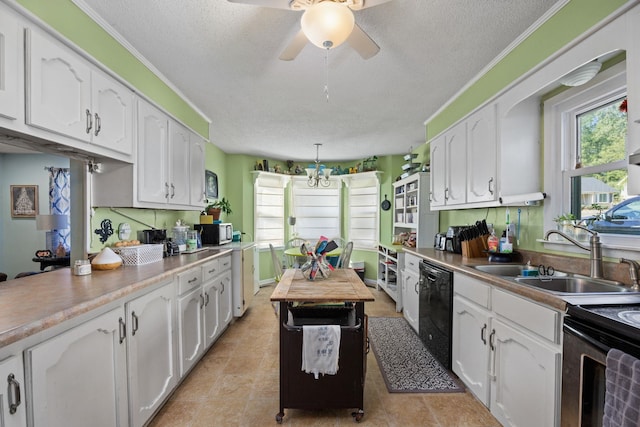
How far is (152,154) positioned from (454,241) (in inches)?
114

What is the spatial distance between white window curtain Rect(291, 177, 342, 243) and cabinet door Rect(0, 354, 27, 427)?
495 cm

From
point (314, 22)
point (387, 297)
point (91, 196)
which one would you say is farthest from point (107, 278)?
point (387, 297)

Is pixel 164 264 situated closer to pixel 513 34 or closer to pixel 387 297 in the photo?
pixel 513 34

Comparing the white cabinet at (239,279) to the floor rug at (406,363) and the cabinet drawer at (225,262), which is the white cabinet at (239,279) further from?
the floor rug at (406,363)

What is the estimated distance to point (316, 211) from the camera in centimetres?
588

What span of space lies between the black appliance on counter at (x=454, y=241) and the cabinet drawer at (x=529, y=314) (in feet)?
3.90

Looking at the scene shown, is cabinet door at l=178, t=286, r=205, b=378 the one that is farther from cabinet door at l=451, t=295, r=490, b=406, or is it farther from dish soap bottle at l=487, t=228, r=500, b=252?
dish soap bottle at l=487, t=228, r=500, b=252

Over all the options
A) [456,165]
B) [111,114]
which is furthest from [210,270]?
[456,165]

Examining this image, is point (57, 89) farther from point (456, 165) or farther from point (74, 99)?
point (456, 165)

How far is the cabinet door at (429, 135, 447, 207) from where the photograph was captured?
10.2ft

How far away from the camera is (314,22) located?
1.34 metres

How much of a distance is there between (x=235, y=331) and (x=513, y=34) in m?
3.64

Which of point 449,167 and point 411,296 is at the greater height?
point 449,167

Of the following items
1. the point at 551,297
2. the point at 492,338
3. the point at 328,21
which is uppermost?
the point at 328,21
